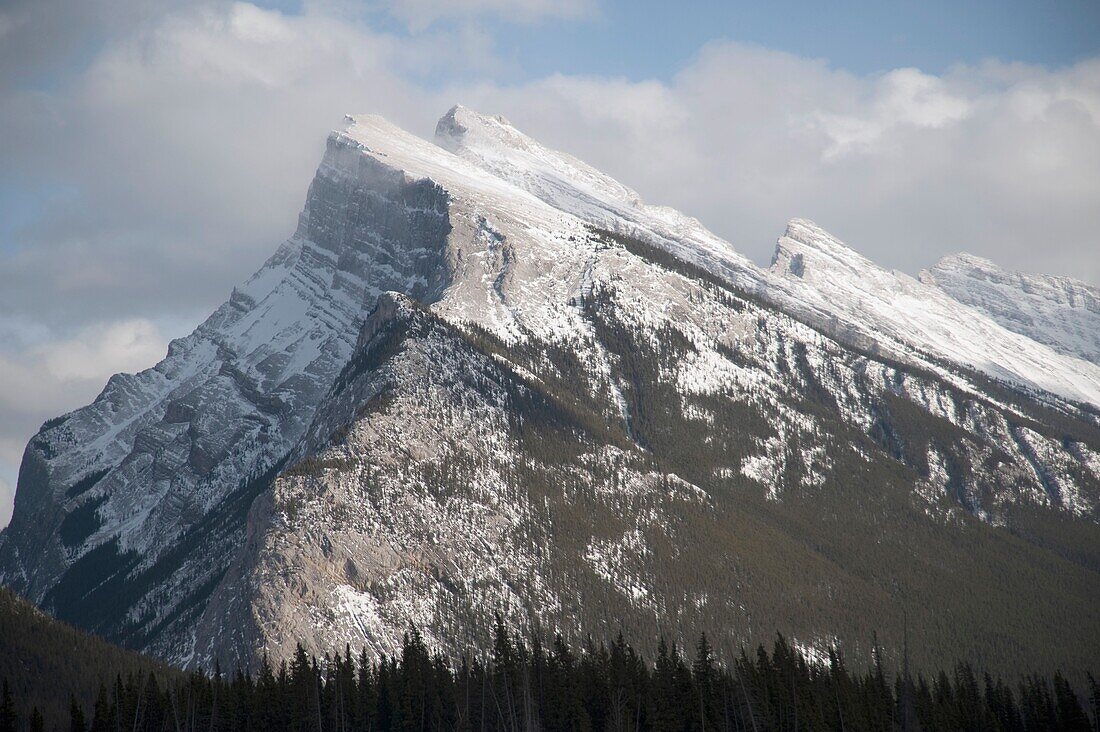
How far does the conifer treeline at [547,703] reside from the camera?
174500 mm

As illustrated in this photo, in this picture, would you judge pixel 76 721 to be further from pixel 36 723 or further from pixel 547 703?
pixel 547 703

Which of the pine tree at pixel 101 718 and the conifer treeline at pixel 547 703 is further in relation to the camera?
the conifer treeline at pixel 547 703

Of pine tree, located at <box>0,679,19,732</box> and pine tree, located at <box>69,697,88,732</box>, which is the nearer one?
pine tree, located at <box>0,679,19,732</box>

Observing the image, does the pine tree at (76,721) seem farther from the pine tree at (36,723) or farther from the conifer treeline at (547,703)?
the pine tree at (36,723)

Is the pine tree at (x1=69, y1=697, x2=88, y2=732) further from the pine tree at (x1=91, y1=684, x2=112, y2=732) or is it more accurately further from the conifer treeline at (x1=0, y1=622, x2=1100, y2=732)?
the pine tree at (x1=91, y1=684, x2=112, y2=732)

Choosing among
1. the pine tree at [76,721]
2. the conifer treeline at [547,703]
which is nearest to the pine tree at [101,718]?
the conifer treeline at [547,703]

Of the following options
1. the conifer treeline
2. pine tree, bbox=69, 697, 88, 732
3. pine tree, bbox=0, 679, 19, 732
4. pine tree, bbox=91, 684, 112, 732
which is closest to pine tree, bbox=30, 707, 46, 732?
the conifer treeline

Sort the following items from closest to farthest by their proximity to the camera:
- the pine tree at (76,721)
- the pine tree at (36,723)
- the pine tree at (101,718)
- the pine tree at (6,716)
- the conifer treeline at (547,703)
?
the pine tree at (6,716) → the pine tree at (36,723) → the pine tree at (76,721) → the pine tree at (101,718) → the conifer treeline at (547,703)

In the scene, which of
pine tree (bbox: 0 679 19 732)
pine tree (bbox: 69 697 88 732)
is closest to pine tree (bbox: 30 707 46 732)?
pine tree (bbox: 0 679 19 732)

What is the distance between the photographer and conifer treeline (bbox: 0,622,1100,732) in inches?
6870

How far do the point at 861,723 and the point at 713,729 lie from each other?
17.7m

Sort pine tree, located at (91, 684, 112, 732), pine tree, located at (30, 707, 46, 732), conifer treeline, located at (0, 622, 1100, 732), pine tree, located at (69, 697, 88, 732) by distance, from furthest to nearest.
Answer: conifer treeline, located at (0, 622, 1100, 732) < pine tree, located at (91, 684, 112, 732) < pine tree, located at (69, 697, 88, 732) < pine tree, located at (30, 707, 46, 732)

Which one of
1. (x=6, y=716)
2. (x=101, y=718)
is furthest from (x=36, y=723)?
(x=101, y=718)

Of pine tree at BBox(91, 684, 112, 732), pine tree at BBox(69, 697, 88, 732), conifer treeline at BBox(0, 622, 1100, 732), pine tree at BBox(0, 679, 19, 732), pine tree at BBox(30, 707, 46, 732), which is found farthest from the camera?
conifer treeline at BBox(0, 622, 1100, 732)
